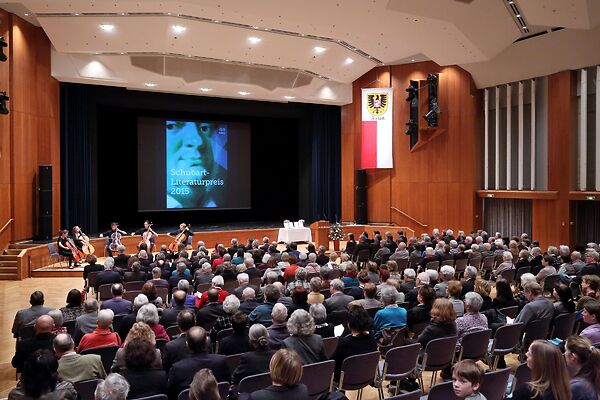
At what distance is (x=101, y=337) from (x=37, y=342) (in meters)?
0.58

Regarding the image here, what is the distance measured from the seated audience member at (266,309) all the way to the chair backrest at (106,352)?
5.61ft

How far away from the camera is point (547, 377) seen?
11.1 ft

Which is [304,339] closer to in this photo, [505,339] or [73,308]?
[505,339]

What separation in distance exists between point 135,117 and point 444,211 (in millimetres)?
12388

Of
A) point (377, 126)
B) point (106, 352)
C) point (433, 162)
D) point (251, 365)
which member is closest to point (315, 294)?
point (251, 365)

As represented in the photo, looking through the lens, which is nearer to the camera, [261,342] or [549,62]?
[261,342]

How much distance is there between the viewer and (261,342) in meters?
4.67

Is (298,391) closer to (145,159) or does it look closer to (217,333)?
(217,333)

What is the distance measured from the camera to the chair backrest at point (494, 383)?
430cm

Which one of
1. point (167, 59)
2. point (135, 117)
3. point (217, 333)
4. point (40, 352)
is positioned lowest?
point (217, 333)

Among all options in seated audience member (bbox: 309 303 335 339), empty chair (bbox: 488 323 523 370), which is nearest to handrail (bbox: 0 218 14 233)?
seated audience member (bbox: 309 303 335 339)

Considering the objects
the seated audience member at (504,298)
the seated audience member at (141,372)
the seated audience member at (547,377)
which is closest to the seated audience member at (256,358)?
the seated audience member at (141,372)

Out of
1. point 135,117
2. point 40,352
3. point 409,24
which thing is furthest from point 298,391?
point 135,117

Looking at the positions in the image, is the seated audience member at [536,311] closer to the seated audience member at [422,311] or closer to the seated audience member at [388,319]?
the seated audience member at [422,311]
